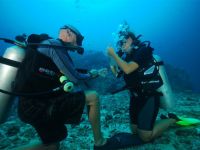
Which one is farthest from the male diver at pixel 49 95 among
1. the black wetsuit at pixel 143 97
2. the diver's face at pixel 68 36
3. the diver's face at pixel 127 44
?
the diver's face at pixel 127 44

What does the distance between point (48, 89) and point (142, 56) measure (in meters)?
2.17

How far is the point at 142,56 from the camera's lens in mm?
4852

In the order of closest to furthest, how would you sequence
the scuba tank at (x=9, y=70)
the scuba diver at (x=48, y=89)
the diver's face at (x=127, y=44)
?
the scuba diver at (x=48, y=89), the scuba tank at (x=9, y=70), the diver's face at (x=127, y=44)

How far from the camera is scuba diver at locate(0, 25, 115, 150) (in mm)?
3629

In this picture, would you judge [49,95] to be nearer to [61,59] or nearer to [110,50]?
[61,59]

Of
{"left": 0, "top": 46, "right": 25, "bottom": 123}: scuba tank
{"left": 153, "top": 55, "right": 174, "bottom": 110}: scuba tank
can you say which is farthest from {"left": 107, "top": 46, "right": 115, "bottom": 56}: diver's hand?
{"left": 0, "top": 46, "right": 25, "bottom": 123}: scuba tank

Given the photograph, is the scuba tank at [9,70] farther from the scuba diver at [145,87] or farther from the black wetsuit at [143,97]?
the black wetsuit at [143,97]

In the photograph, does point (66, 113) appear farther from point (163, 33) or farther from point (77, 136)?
point (163, 33)

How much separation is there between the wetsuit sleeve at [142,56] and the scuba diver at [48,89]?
133 cm

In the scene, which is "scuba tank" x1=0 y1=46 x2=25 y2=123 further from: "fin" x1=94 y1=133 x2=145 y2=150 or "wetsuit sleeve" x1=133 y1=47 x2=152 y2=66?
"wetsuit sleeve" x1=133 y1=47 x2=152 y2=66

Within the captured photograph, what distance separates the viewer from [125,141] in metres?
4.88

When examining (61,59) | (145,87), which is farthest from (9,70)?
(145,87)

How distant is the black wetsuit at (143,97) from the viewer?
16.0ft

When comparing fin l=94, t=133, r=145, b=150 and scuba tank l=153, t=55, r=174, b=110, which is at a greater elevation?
scuba tank l=153, t=55, r=174, b=110
